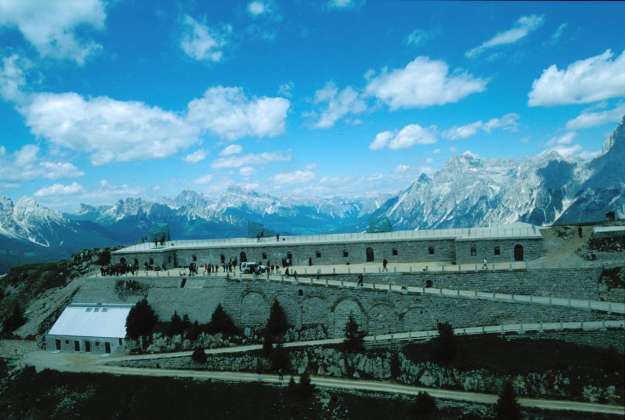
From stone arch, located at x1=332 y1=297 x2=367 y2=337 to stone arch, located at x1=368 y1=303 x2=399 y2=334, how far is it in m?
0.95

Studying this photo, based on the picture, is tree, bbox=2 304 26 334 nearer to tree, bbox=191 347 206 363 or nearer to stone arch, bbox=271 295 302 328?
tree, bbox=191 347 206 363

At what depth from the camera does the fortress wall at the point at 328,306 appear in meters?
46.4

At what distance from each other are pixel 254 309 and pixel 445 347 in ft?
83.7

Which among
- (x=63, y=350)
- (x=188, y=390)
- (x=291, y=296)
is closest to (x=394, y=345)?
(x=291, y=296)

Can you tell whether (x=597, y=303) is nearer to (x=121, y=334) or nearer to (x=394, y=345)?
(x=394, y=345)

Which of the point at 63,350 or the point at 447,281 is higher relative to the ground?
the point at 447,281

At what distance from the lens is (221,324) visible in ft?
185

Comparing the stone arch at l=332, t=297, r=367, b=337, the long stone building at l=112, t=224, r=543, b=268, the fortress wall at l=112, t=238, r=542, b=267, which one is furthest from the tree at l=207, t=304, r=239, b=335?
the fortress wall at l=112, t=238, r=542, b=267

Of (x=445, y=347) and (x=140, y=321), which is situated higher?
(x=140, y=321)

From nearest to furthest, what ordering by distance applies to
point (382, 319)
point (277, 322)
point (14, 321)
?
Result: point (382, 319), point (277, 322), point (14, 321)

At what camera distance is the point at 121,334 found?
59594 millimetres

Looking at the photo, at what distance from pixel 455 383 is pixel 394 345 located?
7607 millimetres

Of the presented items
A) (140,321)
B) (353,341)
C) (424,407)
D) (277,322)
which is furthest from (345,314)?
(140,321)

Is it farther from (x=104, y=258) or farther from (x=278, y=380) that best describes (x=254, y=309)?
(x=104, y=258)
